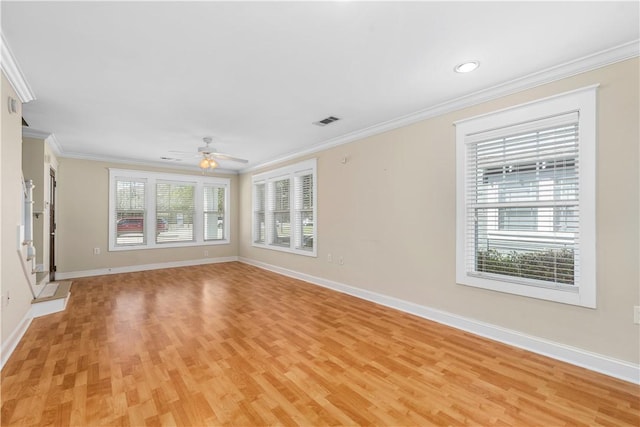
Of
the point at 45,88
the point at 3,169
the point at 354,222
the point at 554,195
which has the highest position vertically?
the point at 45,88

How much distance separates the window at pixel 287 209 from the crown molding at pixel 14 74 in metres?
3.71

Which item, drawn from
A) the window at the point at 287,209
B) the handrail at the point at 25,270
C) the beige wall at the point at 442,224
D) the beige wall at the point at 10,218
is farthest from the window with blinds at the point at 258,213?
the beige wall at the point at 10,218

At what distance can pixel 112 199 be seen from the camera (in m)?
6.16

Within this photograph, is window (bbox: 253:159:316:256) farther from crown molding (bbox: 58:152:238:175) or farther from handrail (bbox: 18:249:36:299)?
handrail (bbox: 18:249:36:299)

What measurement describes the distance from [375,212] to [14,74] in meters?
4.03

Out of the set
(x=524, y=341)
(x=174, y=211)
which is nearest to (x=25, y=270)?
(x=174, y=211)

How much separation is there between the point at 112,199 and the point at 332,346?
19.4 feet

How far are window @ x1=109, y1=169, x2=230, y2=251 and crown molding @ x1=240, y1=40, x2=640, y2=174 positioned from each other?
443cm

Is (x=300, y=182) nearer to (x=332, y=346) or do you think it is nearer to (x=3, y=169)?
(x=332, y=346)

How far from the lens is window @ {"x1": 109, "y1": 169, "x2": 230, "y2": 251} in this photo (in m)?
6.32

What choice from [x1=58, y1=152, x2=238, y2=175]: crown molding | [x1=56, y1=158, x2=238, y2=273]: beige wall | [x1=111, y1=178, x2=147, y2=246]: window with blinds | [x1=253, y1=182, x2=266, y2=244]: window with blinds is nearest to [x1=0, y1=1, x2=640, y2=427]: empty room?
[x1=56, y1=158, x2=238, y2=273]: beige wall

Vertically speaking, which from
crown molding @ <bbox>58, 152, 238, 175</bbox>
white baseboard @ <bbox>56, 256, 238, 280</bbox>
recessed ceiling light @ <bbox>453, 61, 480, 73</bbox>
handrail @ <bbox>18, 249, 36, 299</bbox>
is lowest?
white baseboard @ <bbox>56, 256, 238, 280</bbox>

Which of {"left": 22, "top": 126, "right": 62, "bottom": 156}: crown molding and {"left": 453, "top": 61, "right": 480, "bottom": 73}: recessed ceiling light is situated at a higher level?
{"left": 453, "top": 61, "right": 480, "bottom": 73}: recessed ceiling light

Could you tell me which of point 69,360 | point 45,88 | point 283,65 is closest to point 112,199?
point 45,88
